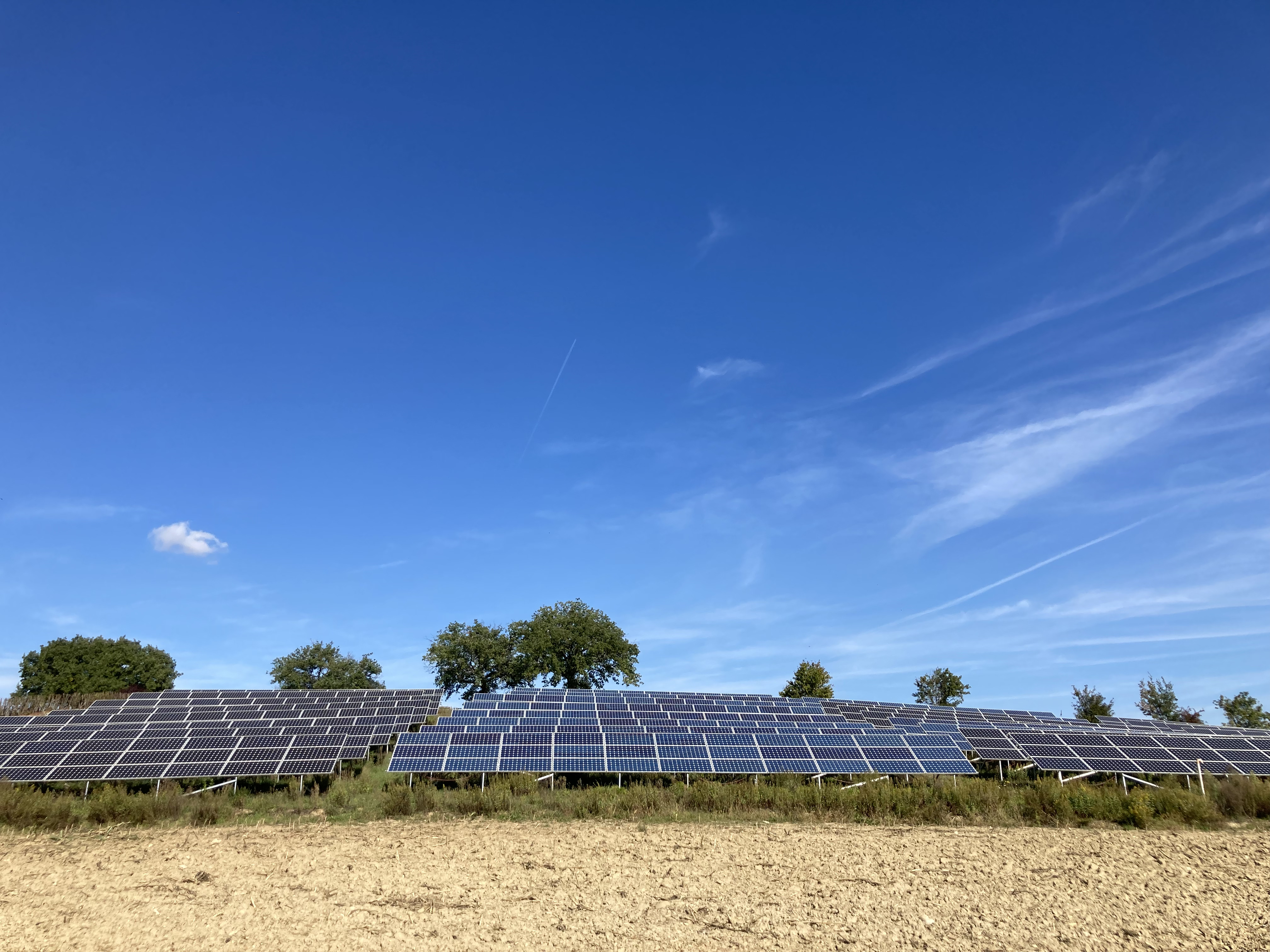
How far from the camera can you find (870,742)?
2870 cm

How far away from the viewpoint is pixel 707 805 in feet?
74.0

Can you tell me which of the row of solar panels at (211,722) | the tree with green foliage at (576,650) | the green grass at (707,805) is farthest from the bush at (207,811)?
the tree with green foliage at (576,650)

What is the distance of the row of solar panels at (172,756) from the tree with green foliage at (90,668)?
186 ft

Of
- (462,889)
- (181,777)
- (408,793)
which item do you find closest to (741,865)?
(462,889)

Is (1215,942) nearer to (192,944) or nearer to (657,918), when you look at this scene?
(657,918)

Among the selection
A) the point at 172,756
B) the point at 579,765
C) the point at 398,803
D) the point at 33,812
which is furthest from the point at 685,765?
the point at 33,812

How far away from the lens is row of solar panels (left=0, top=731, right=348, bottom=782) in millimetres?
25641

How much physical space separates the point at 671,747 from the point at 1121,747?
16.6 meters

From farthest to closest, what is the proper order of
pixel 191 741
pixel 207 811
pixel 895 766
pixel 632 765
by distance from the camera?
pixel 191 741
pixel 895 766
pixel 632 765
pixel 207 811

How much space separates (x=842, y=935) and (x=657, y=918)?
290 cm

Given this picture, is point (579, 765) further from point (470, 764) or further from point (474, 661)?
point (474, 661)

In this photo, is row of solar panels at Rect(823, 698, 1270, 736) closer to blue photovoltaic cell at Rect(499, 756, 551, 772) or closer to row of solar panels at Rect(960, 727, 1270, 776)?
row of solar panels at Rect(960, 727, 1270, 776)

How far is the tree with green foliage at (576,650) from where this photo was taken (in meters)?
72.0

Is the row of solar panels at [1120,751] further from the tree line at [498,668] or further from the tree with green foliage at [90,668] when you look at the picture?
the tree with green foliage at [90,668]
